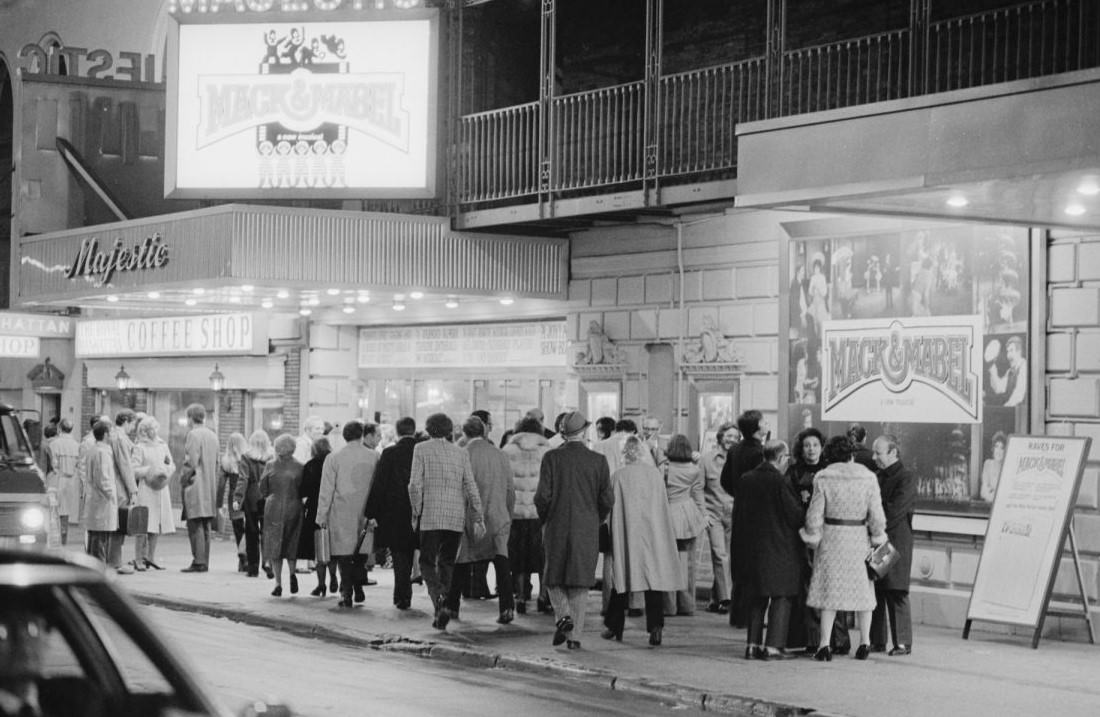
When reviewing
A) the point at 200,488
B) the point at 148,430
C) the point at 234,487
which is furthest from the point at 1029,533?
the point at 148,430

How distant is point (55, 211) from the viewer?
1169 inches

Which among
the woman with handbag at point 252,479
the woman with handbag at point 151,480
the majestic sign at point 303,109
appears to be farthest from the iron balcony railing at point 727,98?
the woman with handbag at point 151,480

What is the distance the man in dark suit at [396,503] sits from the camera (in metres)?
17.6

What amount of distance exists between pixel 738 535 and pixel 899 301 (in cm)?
464

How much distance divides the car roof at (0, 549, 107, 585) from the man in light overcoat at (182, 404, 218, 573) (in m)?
17.6

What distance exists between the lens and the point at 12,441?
51.0ft

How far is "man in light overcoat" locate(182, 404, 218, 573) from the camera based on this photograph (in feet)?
72.5

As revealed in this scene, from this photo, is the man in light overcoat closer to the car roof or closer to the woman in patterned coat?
the woman in patterned coat

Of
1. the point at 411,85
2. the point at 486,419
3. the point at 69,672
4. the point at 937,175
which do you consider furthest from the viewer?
the point at 411,85

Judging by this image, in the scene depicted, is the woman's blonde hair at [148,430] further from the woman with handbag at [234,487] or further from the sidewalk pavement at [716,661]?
the sidewalk pavement at [716,661]

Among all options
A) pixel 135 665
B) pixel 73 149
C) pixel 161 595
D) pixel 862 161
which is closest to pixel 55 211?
pixel 73 149

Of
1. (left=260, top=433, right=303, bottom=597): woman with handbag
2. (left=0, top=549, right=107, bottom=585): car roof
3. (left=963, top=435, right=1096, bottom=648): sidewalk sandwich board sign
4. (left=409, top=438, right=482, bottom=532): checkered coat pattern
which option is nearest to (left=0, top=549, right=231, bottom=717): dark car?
(left=0, top=549, right=107, bottom=585): car roof

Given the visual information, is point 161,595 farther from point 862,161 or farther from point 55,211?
point 55,211

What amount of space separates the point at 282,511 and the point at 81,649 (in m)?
14.7
